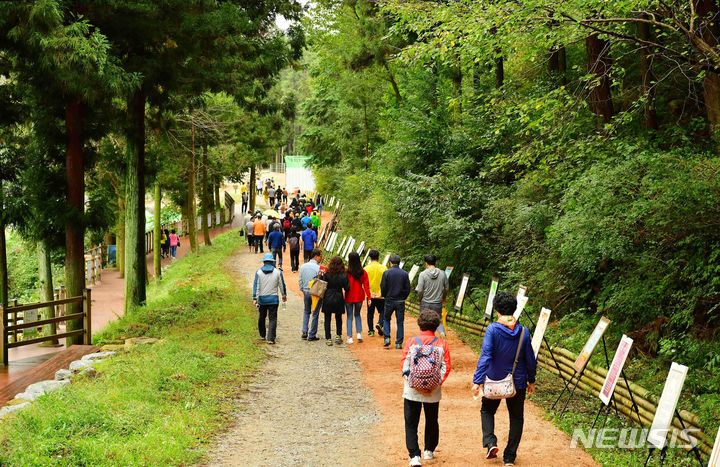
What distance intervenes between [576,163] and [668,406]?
8.73m

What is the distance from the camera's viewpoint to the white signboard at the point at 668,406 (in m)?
7.18

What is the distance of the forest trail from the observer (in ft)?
27.7

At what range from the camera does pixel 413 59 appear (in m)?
14.1

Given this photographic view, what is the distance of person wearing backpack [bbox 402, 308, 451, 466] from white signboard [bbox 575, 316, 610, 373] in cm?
283

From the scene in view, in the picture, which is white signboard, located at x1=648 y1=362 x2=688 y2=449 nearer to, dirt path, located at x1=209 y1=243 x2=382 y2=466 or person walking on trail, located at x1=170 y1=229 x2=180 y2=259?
dirt path, located at x1=209 y1=243 x2=382 y2=466

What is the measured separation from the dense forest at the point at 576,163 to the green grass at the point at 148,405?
19.7ft

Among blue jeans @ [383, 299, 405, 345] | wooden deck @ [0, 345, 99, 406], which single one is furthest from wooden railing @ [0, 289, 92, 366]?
blue jeans @ [383, 299, 405, 345]

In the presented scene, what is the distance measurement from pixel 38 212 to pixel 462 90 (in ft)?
46.3

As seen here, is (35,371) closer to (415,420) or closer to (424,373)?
(415,420)

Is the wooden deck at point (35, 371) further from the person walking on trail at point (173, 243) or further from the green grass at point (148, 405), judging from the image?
the person walking on trail at point (173, 243)

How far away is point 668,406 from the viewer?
23.9 feet

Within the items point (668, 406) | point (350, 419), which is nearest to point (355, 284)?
point (350, 419)

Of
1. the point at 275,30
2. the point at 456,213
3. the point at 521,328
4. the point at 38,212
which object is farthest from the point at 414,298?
the point at 521,328

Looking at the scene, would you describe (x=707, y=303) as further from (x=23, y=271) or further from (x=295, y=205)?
(x=23, y=271)
